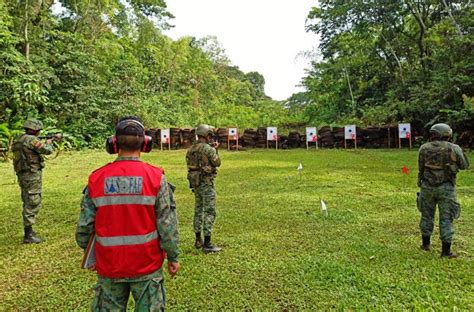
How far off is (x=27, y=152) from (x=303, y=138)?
15.9 metres

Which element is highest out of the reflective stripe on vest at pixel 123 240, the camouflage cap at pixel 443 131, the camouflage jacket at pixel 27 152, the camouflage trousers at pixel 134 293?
the camouflage cap at pixel 443 131

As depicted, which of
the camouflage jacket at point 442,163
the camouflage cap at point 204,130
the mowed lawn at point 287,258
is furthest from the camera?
the camouflage cap at point 204,130

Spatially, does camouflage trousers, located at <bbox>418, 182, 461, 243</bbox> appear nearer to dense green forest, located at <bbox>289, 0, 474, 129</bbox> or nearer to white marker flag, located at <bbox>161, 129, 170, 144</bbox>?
dense green forest, located at <bbox>289, 0, 474, 129</bbox>

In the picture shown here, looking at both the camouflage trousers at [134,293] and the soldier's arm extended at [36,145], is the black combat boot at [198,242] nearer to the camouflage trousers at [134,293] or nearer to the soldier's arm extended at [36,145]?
the soldier's arm extended at [36,145]

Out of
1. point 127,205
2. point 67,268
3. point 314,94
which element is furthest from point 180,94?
point 127,205

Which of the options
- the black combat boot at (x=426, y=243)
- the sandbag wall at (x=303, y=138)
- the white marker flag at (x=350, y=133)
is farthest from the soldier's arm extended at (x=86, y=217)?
the sandbag wall at (x=303, y=138)

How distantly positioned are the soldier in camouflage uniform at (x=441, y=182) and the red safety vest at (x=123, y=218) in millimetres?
3139

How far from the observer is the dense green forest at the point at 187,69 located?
50.3 feet

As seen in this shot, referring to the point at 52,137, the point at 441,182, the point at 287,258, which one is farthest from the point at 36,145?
the point at 441,182

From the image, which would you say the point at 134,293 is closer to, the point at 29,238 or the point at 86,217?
the point at 86,217

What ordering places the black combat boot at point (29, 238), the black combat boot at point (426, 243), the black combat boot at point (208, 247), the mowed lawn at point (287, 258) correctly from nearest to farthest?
the mowed lawn at point (287, 258) < the black combat boot at point (426, 243) < the black combat boot at point (208, 247) < the black combat boot at point (29, 238)

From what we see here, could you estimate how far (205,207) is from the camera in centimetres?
439

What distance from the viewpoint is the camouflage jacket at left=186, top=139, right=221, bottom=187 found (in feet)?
14.4

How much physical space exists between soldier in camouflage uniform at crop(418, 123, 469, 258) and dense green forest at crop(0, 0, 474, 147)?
9.94m
